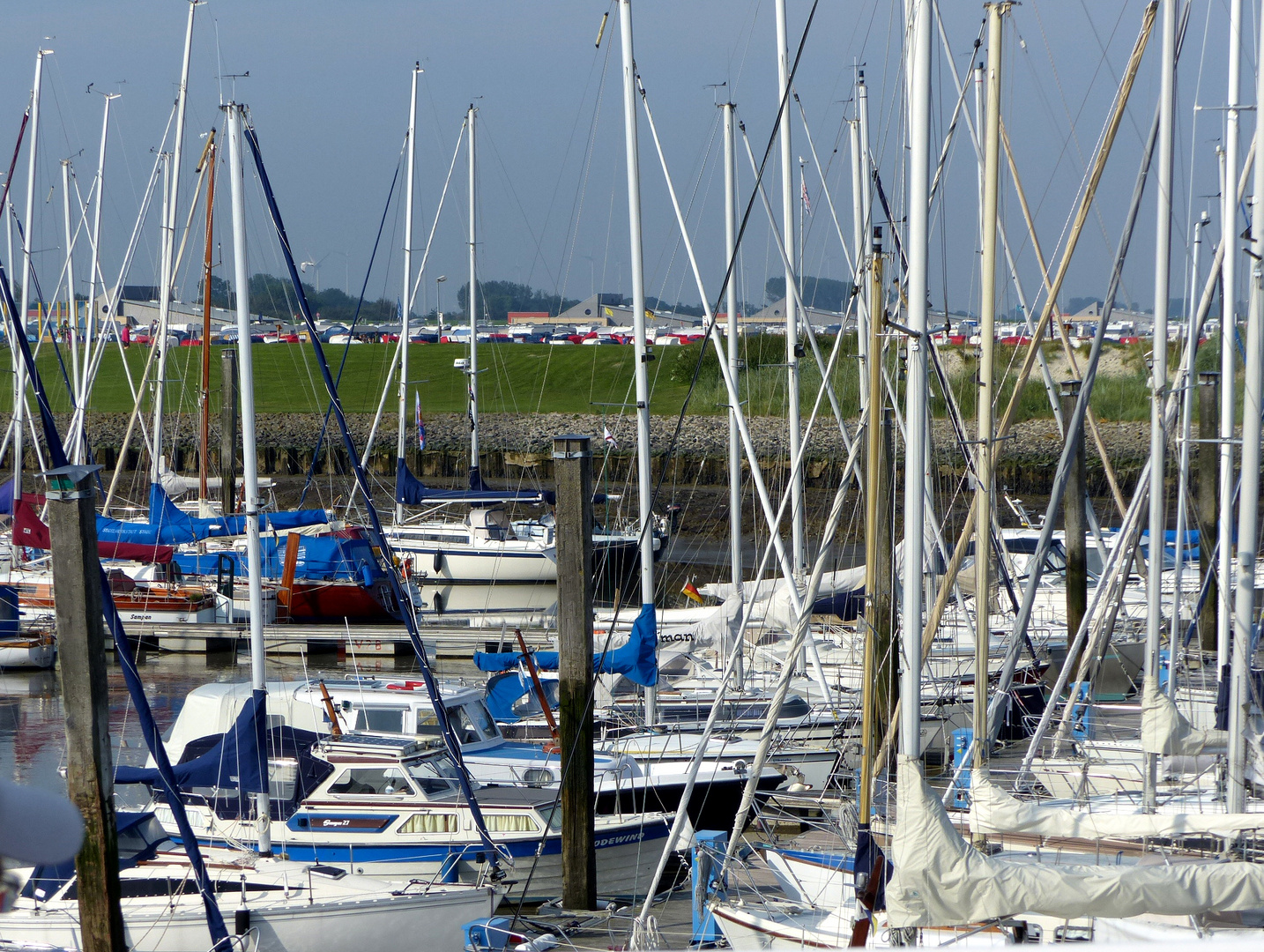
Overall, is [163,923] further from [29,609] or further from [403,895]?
[29,609]

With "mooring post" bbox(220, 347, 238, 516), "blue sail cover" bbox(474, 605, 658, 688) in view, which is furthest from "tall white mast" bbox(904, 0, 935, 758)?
"mooring post" bbox(220, 347, 238, 516)

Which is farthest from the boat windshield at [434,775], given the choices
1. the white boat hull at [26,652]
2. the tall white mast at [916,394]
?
the white boat hull at [26,652]

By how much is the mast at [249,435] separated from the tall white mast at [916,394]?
A: 631 centimetres

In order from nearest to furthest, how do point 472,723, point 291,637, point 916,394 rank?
point 916,394, point 472,723, point 291,637

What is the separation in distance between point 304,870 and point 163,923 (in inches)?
52.5

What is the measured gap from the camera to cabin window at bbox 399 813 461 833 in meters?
12.2

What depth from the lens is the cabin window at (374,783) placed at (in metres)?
12.5

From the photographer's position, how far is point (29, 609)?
26047 mm

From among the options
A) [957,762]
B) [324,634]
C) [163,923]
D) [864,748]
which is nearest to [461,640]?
[324,634]

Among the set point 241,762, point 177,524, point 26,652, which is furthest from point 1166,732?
point 177,524

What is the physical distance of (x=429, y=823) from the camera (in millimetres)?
12266

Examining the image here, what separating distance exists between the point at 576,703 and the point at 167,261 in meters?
22.7

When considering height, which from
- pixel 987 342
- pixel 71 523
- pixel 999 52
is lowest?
pixel 71 523

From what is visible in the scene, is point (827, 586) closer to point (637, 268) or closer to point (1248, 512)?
point (637, 268)
